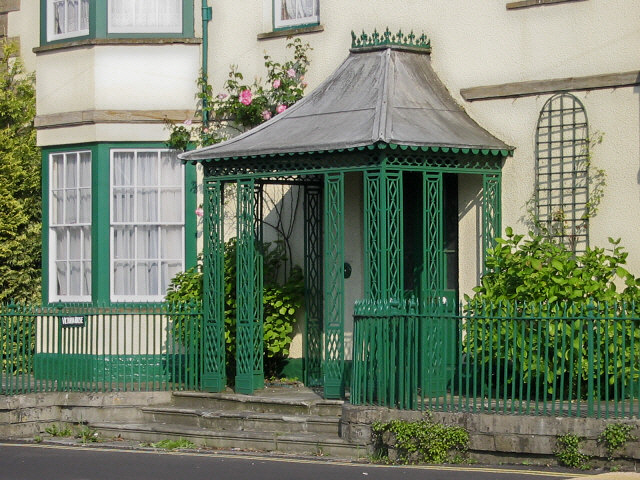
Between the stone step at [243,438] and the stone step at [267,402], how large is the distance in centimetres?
38

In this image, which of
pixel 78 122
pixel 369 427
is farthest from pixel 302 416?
pixel 78 122

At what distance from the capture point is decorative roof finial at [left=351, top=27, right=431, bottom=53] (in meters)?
15.2

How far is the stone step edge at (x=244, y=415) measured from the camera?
13.5 meters

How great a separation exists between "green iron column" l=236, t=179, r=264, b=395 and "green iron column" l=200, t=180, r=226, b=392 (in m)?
0.26

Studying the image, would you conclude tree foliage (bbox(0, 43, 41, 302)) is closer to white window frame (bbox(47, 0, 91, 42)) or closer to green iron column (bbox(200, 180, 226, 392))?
white window frame (bbox(47, 0, 91, 42))

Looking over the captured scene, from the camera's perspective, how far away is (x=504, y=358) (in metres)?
12.3

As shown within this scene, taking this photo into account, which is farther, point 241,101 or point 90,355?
point 241,101

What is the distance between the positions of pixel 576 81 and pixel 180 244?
5.74 m

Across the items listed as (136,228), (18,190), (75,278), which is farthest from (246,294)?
(18,190)

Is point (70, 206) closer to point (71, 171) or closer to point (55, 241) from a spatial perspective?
point (71, 171)

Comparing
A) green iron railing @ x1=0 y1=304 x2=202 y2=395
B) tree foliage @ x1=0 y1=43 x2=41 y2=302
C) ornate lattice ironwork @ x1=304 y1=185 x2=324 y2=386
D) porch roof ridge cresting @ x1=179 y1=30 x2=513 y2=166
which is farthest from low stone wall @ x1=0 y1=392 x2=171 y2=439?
tree foliage @ x1=0 y1=43 x2=41 y2=302

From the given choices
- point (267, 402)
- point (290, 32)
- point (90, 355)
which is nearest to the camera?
point (267, 402)

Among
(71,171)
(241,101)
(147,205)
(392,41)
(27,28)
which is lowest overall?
(147,205)

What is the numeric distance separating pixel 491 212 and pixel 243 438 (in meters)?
3.81
